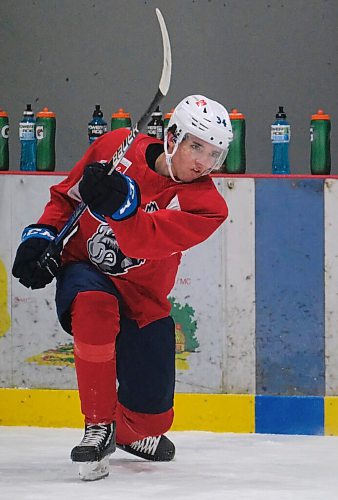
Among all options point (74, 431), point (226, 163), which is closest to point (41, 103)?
point (226, 163)

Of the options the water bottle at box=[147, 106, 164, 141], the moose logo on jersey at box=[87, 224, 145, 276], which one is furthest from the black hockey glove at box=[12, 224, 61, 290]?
the water bottle at box=[147, 106, 164, 141]

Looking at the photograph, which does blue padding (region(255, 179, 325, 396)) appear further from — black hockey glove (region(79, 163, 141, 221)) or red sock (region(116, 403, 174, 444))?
black hockey glove (region(79, 163, 141, 221))

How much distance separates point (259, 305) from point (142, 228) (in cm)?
133

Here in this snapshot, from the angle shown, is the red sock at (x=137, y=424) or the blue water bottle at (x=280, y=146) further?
the blue water bottle at (x=280, y=146)

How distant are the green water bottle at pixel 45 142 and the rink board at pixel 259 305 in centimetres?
10

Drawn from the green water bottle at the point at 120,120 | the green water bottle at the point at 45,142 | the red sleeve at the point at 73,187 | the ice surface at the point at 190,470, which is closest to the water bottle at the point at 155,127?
the green water bottle at the point at 120,120

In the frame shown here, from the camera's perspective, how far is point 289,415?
14.1ft

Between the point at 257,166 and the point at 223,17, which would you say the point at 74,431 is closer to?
the point at 257,166

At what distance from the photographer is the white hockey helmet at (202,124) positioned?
3.26m

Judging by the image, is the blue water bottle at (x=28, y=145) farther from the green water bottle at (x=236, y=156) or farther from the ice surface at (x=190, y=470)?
the ice surface at (x=190, y=470)

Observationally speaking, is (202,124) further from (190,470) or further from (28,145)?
(28,145)

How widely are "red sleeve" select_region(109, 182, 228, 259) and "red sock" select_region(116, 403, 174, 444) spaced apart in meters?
0.61

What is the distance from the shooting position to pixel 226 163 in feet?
14.5

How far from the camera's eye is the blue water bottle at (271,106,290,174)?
4.43m
